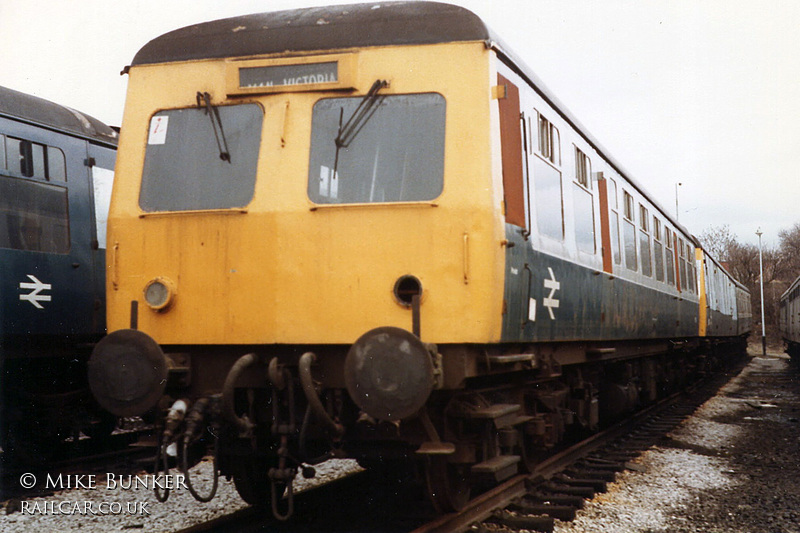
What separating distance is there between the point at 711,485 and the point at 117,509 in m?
4.94

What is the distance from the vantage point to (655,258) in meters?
11.5

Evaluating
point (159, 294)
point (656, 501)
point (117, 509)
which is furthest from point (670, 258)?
point (159, 294)

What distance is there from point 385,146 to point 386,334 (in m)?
1.21

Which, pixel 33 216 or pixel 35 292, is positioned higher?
pixel 33 216

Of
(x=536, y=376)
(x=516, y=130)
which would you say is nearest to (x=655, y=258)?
(x=536, y=376)

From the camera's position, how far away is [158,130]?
17.3 feet

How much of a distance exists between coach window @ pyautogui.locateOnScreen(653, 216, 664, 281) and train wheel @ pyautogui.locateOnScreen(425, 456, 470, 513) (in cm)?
704

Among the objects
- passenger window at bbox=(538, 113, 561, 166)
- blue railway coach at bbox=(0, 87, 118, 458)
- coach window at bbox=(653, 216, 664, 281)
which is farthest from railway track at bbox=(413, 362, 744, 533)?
blue railway coach at bbox=(0, 87, 118, 458)

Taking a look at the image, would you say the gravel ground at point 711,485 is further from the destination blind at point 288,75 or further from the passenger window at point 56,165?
the passenger window at point 56,165

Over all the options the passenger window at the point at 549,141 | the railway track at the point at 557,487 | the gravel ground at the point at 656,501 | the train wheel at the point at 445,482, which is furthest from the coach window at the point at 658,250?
the train wheel at the point at 445,482

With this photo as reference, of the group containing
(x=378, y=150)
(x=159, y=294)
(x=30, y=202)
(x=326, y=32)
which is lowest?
(x=159, y=294)

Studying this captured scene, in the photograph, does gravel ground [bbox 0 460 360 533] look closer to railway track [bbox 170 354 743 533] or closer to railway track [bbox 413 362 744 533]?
railway track [bbox 170 354 743 533]

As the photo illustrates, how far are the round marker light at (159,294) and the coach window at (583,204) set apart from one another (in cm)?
344

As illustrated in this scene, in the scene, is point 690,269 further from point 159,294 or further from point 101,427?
point 159,294
